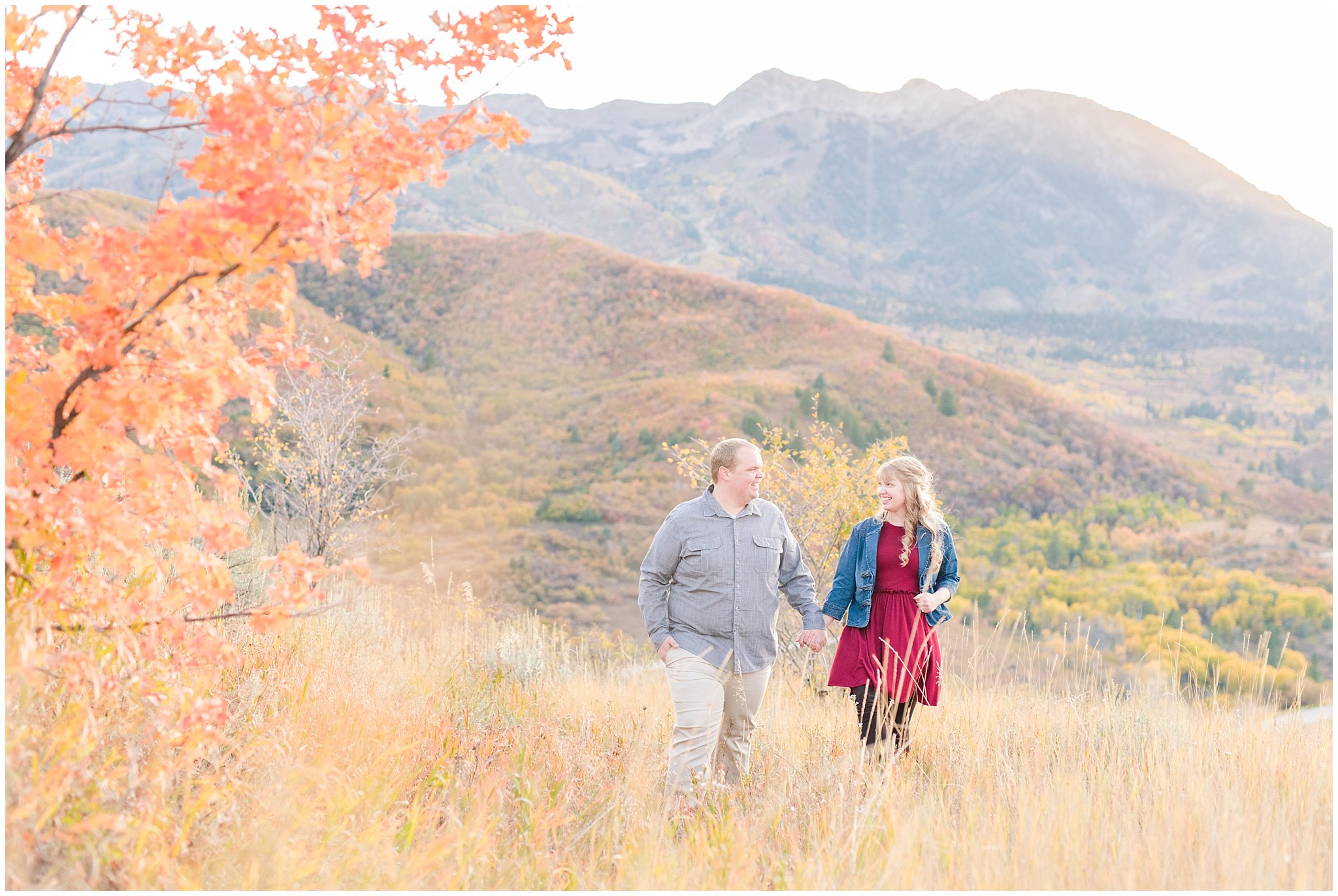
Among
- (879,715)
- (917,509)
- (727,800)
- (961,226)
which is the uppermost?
(961,226)

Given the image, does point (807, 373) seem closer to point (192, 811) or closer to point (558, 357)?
point (558, 357)

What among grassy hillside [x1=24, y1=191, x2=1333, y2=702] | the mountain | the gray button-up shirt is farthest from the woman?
the mountain

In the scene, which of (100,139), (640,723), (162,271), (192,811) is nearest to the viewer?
(162,271)

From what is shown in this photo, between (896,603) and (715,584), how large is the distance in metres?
0.76

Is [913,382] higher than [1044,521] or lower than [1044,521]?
higher

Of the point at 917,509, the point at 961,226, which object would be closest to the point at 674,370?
the point at 917,509

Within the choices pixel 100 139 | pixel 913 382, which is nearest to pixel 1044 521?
pixel 913 382

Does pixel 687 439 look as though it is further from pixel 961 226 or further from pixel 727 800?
pixel 961 226

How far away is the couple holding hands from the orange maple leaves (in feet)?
4.35

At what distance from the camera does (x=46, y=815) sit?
6.15ft

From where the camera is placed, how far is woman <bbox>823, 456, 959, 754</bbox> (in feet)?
10.7

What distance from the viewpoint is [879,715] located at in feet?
10.4

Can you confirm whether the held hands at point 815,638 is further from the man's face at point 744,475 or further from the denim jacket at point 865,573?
the man's face at point 744,475

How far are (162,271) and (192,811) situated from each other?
4.67 ft
